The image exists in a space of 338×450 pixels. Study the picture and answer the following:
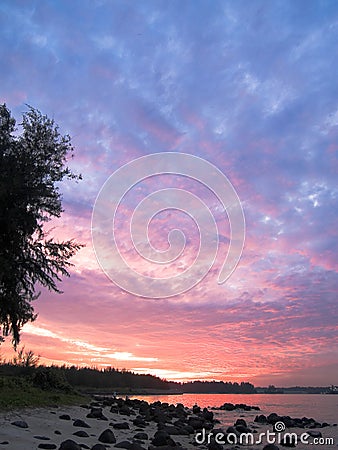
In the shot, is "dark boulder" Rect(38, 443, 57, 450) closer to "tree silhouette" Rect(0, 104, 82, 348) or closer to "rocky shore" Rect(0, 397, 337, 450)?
"rocky shore" Rect(0, 397, 337, 450)

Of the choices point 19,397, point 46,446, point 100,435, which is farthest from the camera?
point 19,397

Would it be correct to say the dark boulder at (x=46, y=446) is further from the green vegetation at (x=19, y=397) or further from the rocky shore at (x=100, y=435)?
the green vegetation at (x=19, y=397)

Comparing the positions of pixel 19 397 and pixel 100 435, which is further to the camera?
pixel 19 397

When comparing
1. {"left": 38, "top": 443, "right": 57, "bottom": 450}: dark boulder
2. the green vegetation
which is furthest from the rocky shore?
the green vegetation

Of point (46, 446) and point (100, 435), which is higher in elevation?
point (46, 446)

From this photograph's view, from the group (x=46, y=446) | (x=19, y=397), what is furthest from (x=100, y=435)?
(x=19, y=397)

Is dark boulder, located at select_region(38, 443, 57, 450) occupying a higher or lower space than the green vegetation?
lower

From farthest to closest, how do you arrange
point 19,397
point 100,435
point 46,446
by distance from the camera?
1. point 19,397
2. point 100,435
3. point 46,446

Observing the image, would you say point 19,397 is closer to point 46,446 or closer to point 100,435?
point 100,435

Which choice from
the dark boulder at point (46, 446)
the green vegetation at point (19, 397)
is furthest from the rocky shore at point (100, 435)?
the green vegetation at point (19, 397)

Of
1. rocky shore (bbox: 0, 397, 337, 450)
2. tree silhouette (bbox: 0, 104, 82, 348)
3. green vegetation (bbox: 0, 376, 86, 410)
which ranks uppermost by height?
tree silhouette (bbox: 0, 104, 82, 348)

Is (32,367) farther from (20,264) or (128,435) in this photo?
(128,435)

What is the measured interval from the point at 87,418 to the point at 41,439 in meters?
11.2

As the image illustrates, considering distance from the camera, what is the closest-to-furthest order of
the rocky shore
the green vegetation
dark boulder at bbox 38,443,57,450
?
dark boulder at bbox 38,443,57,450, the rocky shore, the green vegetation
